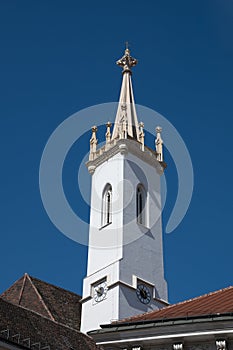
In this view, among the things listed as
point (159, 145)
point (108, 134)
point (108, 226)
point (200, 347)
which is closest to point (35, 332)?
point (108, 226)

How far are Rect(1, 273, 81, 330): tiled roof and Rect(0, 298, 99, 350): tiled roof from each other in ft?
6.66

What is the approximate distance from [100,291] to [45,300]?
11.4ft

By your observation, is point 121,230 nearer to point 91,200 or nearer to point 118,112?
point 91,200

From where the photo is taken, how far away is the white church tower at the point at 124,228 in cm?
4206

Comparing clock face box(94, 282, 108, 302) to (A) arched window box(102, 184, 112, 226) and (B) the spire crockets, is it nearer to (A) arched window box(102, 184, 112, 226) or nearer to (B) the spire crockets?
(A) arched window box(102, 184, 112, 226)

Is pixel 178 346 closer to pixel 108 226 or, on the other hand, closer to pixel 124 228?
pixel 124 228

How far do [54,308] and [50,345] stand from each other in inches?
302

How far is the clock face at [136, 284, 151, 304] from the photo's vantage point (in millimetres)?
42500

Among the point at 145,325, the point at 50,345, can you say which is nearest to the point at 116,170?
the point at 50,345

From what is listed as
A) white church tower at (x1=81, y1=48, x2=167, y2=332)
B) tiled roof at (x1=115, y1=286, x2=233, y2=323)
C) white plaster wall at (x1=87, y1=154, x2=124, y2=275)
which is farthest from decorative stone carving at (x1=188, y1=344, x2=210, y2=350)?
white plaster wall at (x1=87, y1=154, x2=124, y2=275)

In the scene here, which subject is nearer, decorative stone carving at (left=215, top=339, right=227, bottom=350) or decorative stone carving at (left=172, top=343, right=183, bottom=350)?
decorative stone carving at (left=215, top=339, right=227, bottom=350)

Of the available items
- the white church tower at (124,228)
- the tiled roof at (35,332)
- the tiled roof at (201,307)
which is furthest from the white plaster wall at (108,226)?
the tiled roof at (201,307)

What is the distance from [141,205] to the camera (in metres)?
47.0

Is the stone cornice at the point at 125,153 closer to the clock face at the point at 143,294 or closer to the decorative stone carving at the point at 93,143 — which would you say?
the decorative stone carving at the point at 93,143
